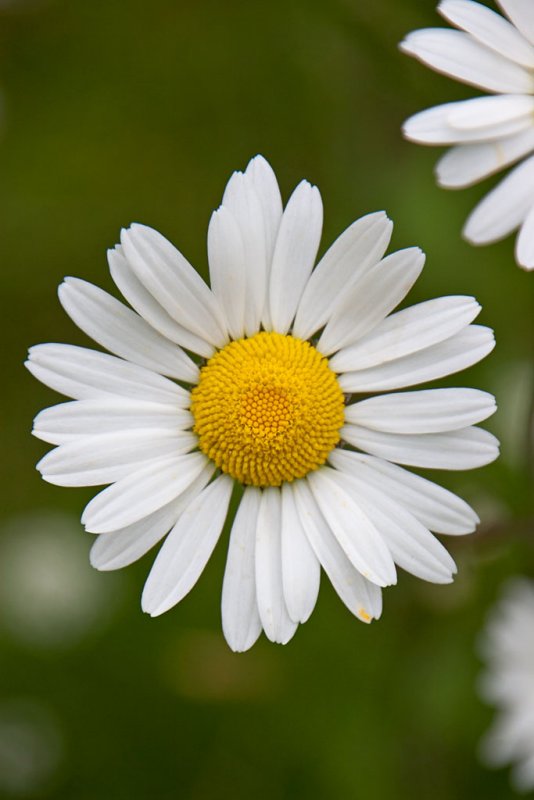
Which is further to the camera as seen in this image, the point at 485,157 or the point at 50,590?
the point at 50,590

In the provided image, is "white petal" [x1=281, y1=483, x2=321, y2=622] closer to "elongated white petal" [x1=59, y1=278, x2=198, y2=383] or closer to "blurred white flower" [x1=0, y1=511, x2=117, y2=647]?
"elongated white petal" [x1=59, y1=278, x2=198, y2=383]

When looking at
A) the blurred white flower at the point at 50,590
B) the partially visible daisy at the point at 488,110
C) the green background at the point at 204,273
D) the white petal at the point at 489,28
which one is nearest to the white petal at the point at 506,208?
the partially visible daisy at the point at 488,110

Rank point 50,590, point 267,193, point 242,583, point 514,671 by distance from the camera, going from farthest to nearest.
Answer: point 50,590, point 514,671, point 242,583, point 267,193

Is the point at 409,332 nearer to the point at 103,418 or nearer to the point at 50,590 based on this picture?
the point at 103,418

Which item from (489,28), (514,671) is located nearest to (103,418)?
(489,28)

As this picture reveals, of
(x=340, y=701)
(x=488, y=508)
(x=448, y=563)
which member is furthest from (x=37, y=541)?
(x=448, y=563)

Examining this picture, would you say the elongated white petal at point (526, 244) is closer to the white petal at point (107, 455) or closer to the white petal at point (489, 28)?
the white petal at point (489, 28)
